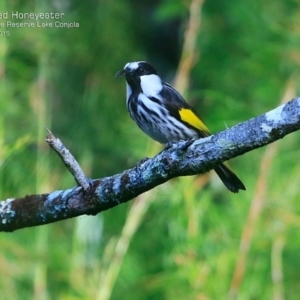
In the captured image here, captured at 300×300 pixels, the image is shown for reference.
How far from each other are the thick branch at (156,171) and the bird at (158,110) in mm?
1169

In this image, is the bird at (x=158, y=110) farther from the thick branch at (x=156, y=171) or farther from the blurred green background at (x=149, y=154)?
the thick branch at (x=156, y=171)

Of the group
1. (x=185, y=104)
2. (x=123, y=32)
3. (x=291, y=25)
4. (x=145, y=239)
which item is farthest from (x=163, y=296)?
(x=123, y=32)

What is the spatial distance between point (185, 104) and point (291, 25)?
2.17m

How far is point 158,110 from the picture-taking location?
4285mm

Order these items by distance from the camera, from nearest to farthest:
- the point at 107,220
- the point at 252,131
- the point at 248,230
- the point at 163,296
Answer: the point at 252,131, the point at 248,230, the point at 163,296, the point at 107,220

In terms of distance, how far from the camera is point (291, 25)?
20.9 feet

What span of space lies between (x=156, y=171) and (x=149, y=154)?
2.20m

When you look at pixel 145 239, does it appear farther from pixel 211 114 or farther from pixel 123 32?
pixel 123 32

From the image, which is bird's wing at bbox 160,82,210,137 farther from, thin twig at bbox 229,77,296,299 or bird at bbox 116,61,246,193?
thin twig at bbox 229,77,296,299

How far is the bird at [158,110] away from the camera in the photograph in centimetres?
426

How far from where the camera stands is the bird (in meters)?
4.26

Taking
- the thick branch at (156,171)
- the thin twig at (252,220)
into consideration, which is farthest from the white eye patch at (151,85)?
the thick branch at (156,171)

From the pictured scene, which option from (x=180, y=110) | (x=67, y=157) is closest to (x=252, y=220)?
(x=180, y=110)

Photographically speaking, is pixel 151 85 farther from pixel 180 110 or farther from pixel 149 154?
pixel 149 154
